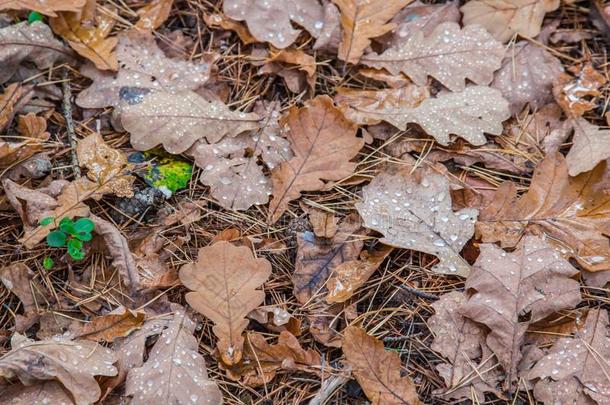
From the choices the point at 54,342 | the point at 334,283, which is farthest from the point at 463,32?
the point at 54,342

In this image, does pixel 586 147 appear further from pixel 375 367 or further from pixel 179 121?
pixel 179 121

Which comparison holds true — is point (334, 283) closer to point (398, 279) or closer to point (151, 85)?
point (398, 279)

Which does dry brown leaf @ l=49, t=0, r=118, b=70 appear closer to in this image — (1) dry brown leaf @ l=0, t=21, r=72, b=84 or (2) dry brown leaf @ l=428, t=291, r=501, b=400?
(1) dry brown leaf @ l=0, t=21, r=72, b=84

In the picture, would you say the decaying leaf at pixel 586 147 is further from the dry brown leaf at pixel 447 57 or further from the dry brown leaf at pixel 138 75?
the dry brown leaf at pixel 138 75

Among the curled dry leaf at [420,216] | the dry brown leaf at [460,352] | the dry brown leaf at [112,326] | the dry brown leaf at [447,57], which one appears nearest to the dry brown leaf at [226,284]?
the dry brown leaf at [112,326]

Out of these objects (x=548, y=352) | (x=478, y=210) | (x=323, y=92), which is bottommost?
(x=548, y=352)

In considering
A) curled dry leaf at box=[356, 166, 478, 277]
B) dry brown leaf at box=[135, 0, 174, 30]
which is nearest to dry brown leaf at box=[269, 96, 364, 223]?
curled dry leaf at box=[356, 166, 478, 277]
